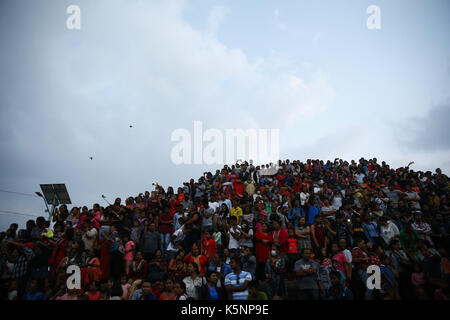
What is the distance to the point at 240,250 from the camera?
30.7ft

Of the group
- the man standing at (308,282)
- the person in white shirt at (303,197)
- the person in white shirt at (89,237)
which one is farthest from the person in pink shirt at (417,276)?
the person in white shirt at (89,237)

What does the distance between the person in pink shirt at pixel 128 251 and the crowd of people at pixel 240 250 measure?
0.13 feet

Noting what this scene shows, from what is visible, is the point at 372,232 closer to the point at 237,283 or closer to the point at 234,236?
the point at 234,236

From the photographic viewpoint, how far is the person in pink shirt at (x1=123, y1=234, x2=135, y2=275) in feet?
30.2

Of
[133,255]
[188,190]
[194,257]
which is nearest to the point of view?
[194,257]

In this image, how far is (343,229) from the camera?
33.2 feet

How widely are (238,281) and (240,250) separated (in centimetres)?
169

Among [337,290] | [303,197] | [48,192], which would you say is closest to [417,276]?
[337,290]

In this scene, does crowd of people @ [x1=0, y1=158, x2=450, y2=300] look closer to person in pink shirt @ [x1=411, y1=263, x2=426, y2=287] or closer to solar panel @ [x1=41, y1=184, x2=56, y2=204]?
person in pink shirt @ [x1=411, y1=263, x2=426, y2=287]

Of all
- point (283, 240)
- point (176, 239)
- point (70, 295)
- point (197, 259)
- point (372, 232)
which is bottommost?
point (70, 295)

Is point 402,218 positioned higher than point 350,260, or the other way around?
point 402,218

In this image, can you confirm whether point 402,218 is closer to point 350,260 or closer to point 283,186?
point 350,260
